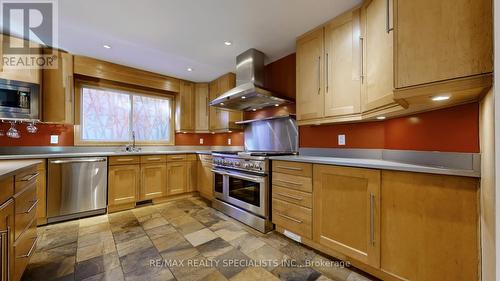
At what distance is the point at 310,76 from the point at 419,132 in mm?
1146

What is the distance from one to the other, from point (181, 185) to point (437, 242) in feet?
10.9

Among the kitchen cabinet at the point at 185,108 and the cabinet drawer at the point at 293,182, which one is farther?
the kitchen cabinet at the point at 185,108

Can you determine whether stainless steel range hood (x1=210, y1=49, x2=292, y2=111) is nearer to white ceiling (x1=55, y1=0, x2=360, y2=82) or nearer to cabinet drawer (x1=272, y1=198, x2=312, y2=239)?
white ceiling (x1=55, y1=0, x2=360, y2=82)

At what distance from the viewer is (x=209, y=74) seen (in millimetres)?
3568

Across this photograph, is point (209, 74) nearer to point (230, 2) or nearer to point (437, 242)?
point (230, 2)

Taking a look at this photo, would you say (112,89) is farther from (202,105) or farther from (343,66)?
(343,66)

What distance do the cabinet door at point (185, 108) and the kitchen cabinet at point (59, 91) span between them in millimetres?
1606

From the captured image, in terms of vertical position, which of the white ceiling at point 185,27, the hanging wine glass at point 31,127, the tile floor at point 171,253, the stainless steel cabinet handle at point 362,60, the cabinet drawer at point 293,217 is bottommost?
the tile floor at point 171,253

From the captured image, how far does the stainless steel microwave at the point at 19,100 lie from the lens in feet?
7.15

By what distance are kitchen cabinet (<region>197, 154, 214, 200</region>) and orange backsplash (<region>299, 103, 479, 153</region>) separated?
1.85 metres

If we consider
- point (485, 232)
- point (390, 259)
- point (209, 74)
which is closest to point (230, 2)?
point (209, 74)

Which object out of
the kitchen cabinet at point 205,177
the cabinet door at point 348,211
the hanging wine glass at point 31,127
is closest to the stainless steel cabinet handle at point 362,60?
the cabinet door at point 348,211

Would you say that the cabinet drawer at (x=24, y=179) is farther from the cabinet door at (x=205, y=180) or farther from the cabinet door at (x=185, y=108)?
the cabinet door at (x=185, y=108)

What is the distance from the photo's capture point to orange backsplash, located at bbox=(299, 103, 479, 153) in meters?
1.22
